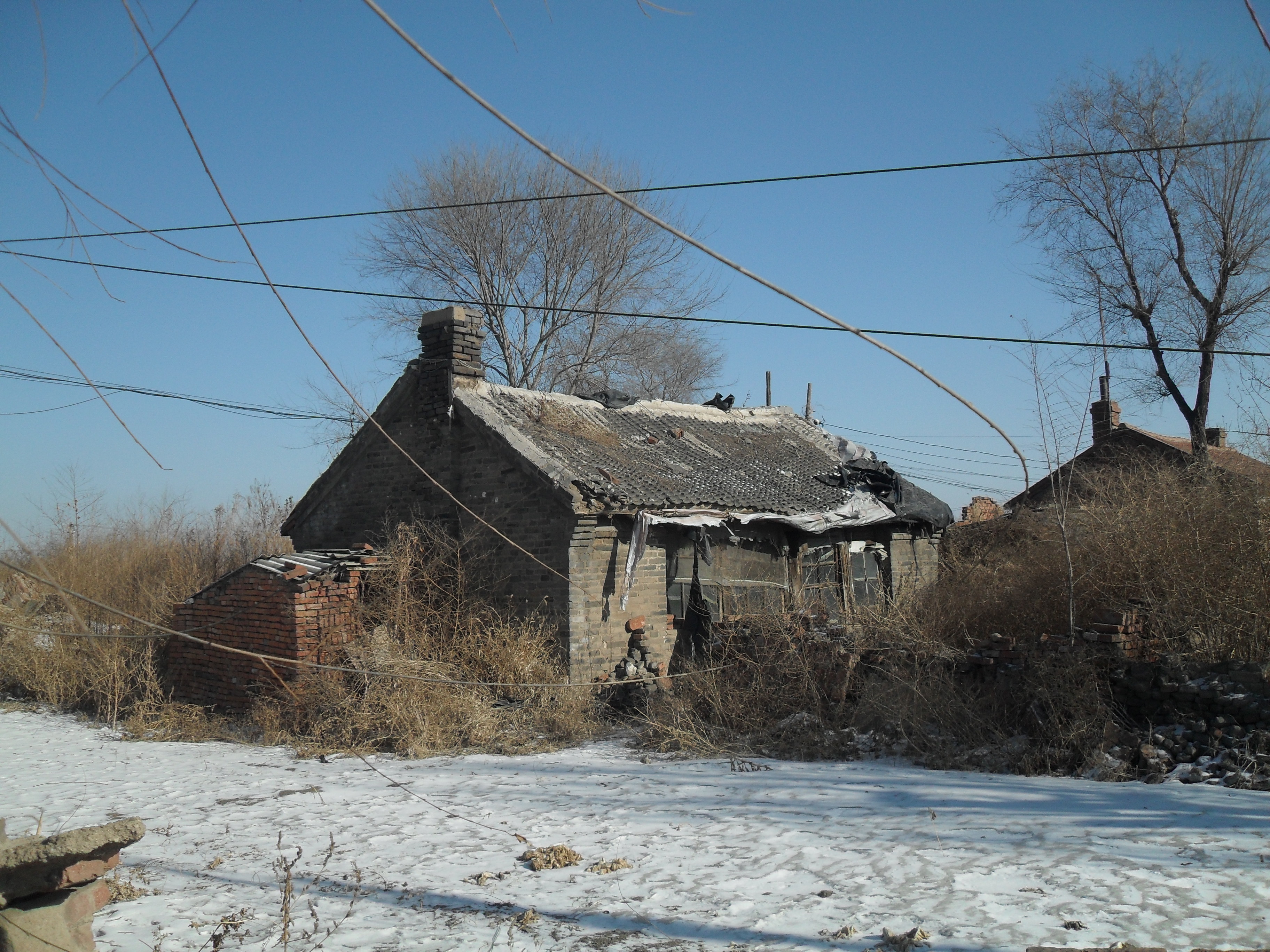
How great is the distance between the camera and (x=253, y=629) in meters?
11.0

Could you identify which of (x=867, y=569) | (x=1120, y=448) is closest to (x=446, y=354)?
(x=867, y=569)

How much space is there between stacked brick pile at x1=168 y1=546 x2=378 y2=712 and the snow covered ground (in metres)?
2.14

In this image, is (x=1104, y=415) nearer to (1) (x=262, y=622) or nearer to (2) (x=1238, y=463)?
(2) (x=1238, y=463)

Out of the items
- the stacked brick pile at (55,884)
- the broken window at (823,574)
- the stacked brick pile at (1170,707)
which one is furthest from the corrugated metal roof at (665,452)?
the stacked brick pile at (55,884)

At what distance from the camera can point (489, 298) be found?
89.4 feet

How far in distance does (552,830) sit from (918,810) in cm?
276

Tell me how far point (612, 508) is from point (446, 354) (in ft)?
13.1

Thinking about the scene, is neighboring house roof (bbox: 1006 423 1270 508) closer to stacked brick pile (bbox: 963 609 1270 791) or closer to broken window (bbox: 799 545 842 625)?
broken window (bbox: 799 545 842 625)

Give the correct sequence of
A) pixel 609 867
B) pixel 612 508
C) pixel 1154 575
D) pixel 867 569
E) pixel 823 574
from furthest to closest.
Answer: pixel 867 569, pixel 823 574, pixel 612 508, pixel 1154 575, pixel 609 867

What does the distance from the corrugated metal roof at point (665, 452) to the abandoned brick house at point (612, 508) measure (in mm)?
44

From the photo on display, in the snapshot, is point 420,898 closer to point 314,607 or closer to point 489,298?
point 314,607

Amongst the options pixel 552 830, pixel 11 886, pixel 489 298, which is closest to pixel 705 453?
pixel 552 830

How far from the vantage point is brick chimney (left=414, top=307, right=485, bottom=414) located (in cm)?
1315

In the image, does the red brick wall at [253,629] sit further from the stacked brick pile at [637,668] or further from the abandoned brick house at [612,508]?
the stacked brick pile at [637,668]
